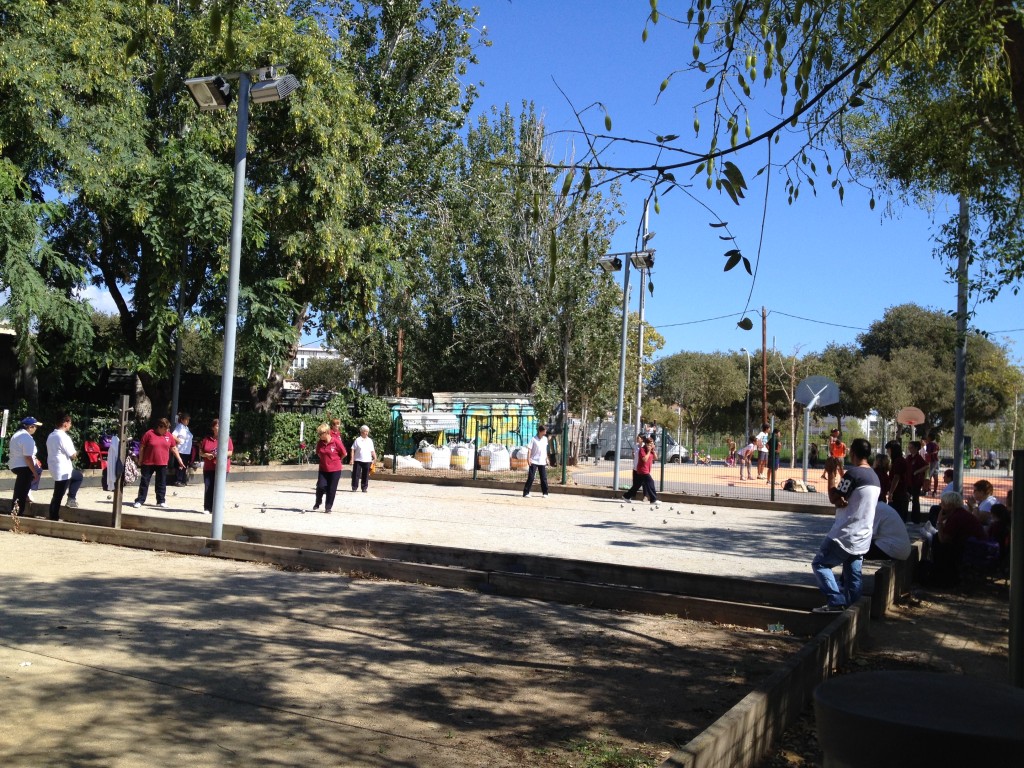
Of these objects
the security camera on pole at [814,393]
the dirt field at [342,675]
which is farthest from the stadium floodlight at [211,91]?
the security camera on pole at [814,393]

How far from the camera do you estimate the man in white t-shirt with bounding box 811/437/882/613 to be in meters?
8.41

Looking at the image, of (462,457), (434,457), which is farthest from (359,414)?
(462,457)

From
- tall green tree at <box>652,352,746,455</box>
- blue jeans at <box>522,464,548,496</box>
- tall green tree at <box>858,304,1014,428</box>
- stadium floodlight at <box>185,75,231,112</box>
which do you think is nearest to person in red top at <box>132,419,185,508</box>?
stadium floodlight at <box>185,75,231,112</box>

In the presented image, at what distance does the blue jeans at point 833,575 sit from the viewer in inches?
331

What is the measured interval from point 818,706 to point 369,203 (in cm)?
2820

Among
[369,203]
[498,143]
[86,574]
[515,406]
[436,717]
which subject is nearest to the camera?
[436,717]

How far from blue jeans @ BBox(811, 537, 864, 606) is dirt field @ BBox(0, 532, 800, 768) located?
0.75 m

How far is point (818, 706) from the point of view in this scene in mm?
2467

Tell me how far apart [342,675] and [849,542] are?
188 inches

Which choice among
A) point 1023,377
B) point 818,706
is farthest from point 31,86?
point 1023,377

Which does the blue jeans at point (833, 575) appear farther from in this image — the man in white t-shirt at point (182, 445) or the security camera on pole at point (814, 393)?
the man in white t-shirt at point (182, 445)

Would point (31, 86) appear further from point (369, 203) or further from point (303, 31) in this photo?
point (369, 203)

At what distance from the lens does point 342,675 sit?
6.57m

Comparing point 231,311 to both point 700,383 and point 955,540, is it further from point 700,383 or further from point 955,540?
point 700,383
